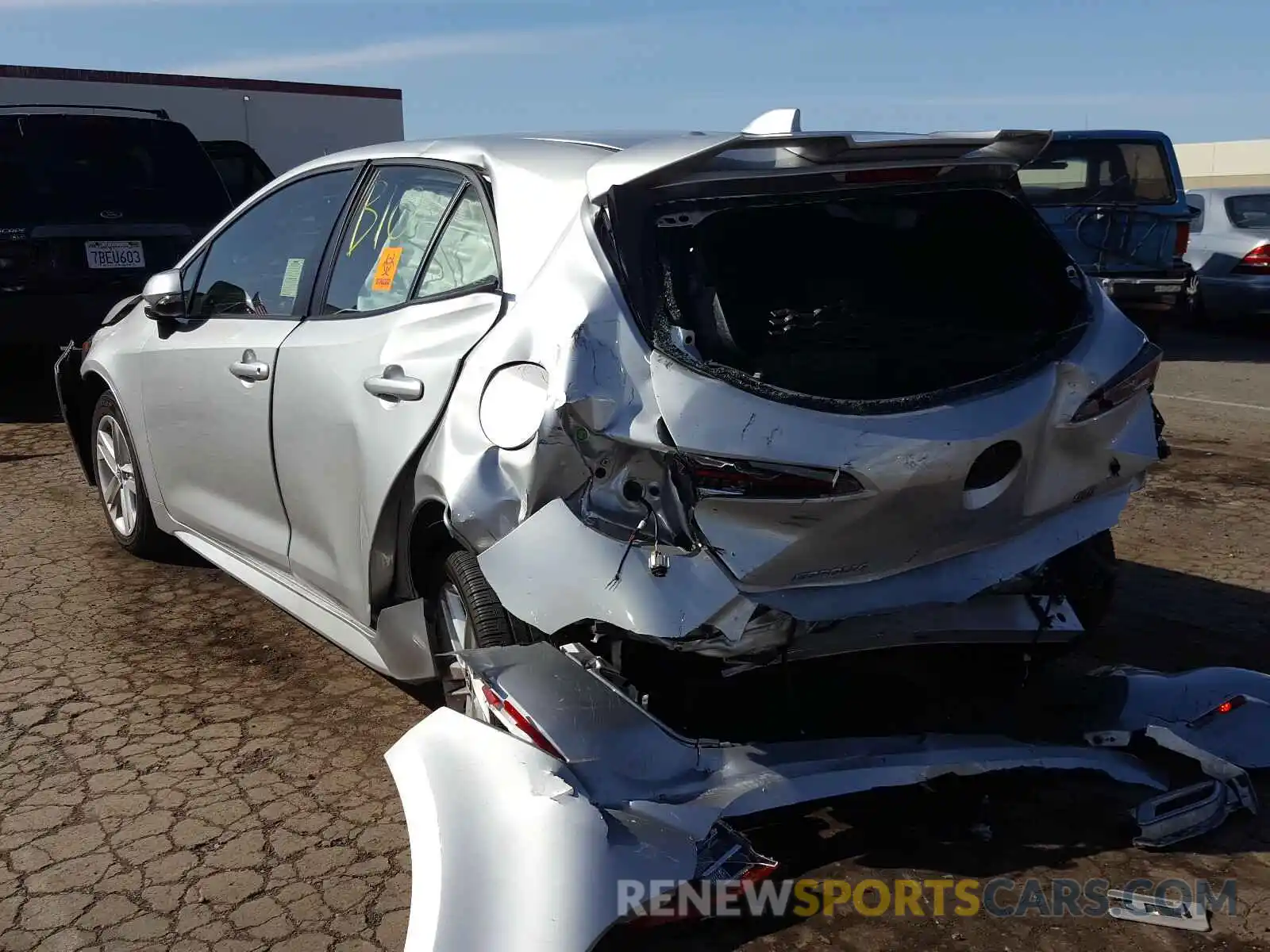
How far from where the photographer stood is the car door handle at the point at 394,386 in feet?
11.2

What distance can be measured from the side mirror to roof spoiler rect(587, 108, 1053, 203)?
2116 millimetres

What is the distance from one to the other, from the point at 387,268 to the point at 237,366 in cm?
77

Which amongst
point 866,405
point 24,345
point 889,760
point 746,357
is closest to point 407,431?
point 746,357

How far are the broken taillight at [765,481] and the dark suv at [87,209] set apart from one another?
22.7 feet

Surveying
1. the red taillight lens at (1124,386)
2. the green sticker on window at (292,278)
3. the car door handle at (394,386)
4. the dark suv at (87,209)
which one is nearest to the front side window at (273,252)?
the green sticker on window at (292,278)

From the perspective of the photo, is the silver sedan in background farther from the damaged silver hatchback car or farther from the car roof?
the damaged silver hatchback car

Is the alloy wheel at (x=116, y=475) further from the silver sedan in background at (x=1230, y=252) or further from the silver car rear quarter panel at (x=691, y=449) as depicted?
the silver sedan in background at (x=1230, y=252)

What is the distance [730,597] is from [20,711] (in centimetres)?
258

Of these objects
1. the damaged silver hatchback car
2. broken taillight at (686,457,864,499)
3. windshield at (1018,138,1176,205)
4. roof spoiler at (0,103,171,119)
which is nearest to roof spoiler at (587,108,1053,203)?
the damaged silver hatchback car

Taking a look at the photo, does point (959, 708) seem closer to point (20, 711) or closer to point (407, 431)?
point (407, 431)

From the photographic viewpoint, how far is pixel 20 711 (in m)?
4.22

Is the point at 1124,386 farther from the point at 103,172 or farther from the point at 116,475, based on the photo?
the point at 103,172

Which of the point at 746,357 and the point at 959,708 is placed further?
the point at 959,708

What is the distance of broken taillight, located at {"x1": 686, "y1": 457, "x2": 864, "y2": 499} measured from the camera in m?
2.87
